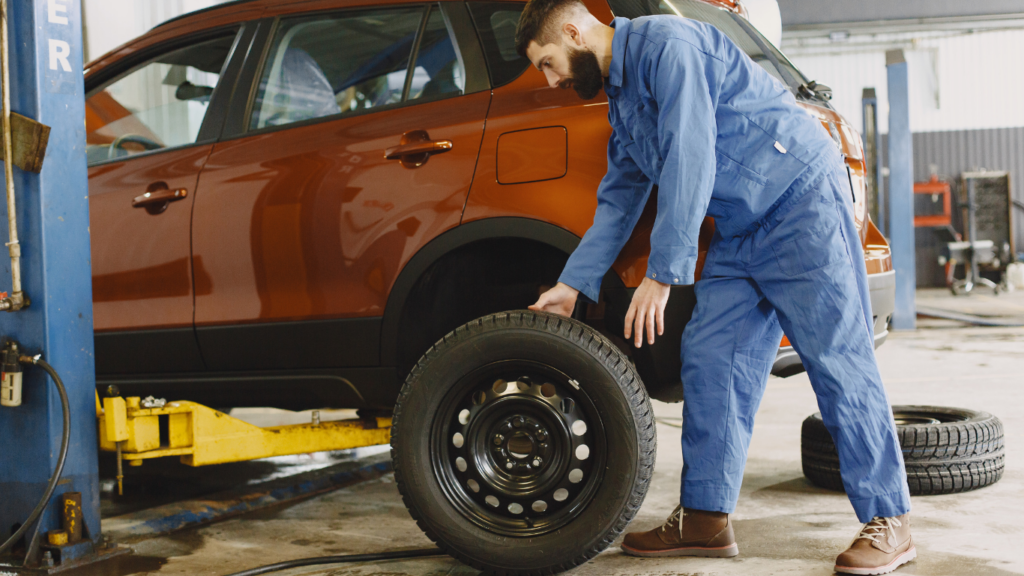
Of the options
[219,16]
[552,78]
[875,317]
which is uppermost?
[219,16]

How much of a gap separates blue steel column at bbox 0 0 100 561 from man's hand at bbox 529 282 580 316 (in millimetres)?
1257

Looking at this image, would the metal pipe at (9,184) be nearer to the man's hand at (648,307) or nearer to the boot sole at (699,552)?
the man's hand at (648,307)

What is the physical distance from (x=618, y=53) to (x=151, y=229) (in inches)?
63.8

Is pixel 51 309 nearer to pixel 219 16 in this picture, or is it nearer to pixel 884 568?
pixel 219 16

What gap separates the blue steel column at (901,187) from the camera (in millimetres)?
7801

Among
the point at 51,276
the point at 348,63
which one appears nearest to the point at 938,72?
the point at 348,63

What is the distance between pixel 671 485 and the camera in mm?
2918

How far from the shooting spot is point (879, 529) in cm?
193

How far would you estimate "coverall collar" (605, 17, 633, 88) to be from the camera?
1899mm

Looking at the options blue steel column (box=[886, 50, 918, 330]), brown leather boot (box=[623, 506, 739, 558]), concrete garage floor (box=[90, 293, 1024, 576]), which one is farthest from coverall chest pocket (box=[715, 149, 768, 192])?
blue steel column (box=[886, 50, 918, 330])

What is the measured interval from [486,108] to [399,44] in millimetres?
490

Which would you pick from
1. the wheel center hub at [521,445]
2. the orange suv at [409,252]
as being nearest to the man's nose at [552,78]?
the orange suv at [409,252]

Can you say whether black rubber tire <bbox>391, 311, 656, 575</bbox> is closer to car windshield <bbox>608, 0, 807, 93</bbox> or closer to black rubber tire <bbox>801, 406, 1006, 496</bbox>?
car windshield <bbox>608, 0, 807, 93</bbox>

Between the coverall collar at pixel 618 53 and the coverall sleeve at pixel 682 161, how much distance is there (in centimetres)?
9
